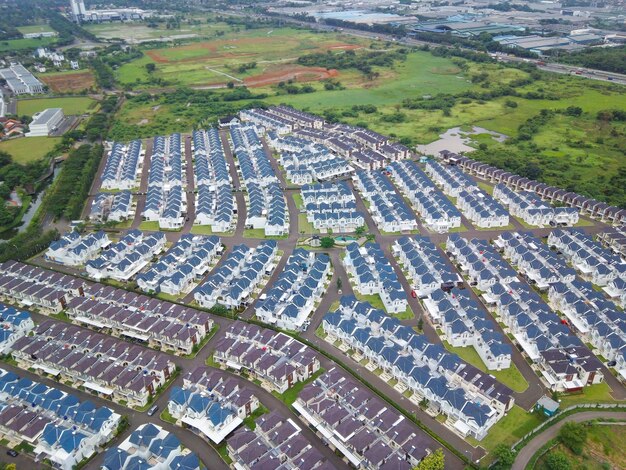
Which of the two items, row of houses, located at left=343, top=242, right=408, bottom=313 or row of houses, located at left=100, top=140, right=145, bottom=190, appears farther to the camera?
row of houses, located at left=100, top=140, right=145, bottom=190

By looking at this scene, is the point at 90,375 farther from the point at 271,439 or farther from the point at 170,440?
the point at 271,439

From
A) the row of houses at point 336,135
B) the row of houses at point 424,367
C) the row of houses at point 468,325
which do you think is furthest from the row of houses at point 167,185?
the row of houses at point 468,325

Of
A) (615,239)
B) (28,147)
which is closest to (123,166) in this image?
(28,147)

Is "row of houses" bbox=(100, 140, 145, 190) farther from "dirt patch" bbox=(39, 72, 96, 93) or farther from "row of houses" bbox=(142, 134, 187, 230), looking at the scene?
"dirt patch" bbox=(39, 72, 96, 93)

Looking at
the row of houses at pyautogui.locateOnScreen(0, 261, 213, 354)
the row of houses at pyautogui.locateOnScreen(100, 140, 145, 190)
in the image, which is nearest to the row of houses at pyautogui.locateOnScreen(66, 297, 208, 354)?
the row of houses at pyautogui.locateOnScreen(0, 261, 213, 354)

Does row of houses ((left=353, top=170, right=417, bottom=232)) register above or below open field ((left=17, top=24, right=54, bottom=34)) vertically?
above
